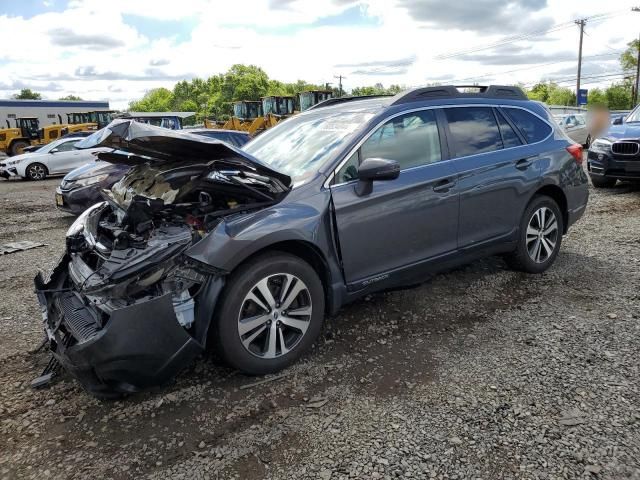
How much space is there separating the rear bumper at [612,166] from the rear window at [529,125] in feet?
16.8

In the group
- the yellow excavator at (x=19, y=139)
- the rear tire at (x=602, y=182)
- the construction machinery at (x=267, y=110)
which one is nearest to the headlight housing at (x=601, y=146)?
the rear tire at (x=602, y=182)

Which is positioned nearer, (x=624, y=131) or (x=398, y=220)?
(x=398, y=220)

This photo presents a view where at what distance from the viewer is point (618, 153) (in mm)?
9047

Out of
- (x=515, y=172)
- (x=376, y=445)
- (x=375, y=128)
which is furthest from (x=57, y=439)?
(x=515, y=172)

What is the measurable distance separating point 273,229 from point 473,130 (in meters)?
2.22

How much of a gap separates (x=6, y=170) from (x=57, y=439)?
666 inches

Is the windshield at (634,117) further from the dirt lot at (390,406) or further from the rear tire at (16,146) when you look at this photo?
→ the rear tire at (16,146)

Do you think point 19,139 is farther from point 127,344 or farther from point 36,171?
point 127,344

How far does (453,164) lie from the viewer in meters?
4.07

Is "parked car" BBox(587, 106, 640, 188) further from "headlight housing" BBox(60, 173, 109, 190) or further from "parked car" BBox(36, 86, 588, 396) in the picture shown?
"headlight housing" BBox(60, 173, 109, 190)

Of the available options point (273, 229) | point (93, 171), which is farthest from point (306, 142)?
point (93, 171)

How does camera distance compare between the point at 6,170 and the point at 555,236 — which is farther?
the point at 6,170

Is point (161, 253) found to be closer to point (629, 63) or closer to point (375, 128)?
point (375, 128)

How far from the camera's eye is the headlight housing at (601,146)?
9.25 meters
